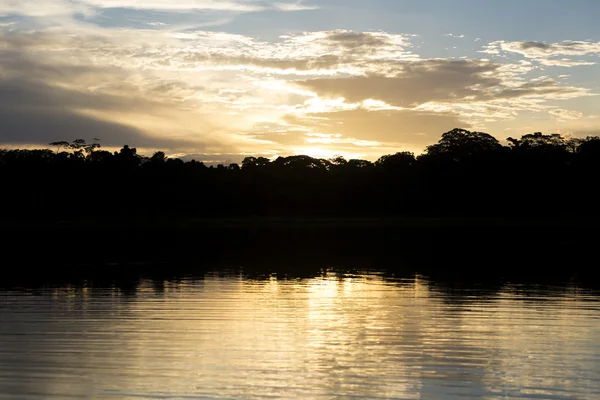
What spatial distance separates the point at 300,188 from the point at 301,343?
90757 millimetres

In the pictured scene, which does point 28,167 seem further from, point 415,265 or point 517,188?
point 415,265

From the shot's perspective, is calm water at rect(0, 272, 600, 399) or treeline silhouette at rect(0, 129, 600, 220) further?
treeline silhouette at rect(0, 129, 600, 220)

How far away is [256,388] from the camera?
11398mm

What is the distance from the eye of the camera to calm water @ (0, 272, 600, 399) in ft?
37.7

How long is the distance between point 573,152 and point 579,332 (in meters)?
107

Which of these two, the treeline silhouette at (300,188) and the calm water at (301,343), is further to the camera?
the treeline silhouette at (300,188)

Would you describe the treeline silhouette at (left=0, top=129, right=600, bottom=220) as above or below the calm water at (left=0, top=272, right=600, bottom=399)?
above

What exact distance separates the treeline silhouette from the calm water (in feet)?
246

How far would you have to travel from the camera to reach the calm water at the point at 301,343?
11.5m

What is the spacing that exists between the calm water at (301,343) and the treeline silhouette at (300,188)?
74.9 meters

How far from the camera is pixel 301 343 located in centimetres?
1480

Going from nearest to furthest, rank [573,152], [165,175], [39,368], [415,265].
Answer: [39,368] < [415,265] < [165,175] < [573,152]

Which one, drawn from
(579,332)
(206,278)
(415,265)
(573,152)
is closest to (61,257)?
(206,278)

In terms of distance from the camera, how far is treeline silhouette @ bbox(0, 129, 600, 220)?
9562 centimetres
